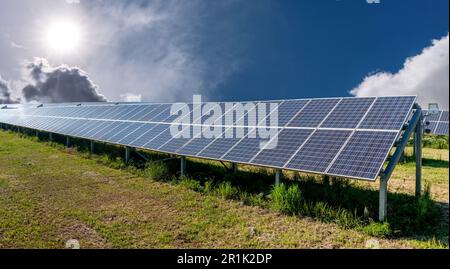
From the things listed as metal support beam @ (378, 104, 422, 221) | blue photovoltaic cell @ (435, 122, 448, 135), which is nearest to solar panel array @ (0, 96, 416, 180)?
metal support beam @ (378, 104, 422, 221)

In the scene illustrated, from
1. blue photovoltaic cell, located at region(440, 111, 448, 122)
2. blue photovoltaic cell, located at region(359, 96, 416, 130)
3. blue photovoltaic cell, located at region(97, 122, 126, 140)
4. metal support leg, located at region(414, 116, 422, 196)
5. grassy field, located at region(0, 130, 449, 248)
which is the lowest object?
grassy field, located at region(0, 130, 449, 248)

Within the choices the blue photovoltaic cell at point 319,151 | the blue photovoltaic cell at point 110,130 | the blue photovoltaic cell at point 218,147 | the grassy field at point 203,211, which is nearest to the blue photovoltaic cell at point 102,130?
the blue photovoltaic cell at point 110,130

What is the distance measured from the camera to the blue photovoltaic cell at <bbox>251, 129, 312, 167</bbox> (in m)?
9.71

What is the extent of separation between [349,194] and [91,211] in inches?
276

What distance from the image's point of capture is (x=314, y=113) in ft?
38.3

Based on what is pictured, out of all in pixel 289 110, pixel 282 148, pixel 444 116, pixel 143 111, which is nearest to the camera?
pixel 282 148

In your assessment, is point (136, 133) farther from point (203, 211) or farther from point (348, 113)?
point (348, 113)

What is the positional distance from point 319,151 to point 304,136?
1.18 m

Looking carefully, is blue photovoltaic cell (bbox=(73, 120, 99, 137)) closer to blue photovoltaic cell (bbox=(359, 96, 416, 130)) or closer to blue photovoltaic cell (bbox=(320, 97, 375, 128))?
blue photovoltaic cell (bbox=(320, 97, 375, 128))

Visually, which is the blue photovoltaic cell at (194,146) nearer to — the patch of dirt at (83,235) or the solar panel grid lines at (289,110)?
the solar panel grid lines at (289,110)

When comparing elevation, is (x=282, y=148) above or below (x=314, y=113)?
below

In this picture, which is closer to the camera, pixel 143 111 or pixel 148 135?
pixel 148 135

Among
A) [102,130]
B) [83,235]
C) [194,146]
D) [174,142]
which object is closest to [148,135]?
[174,142]

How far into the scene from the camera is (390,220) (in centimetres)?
776
